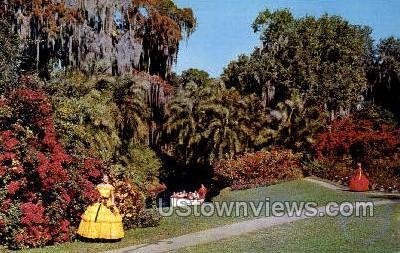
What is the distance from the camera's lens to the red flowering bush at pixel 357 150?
102 ft

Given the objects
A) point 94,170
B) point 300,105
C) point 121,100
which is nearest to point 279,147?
point 300,105

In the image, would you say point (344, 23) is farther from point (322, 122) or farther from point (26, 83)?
point (26, 83)

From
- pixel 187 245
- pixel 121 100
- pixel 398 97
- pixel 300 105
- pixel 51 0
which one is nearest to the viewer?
pixel 187 245

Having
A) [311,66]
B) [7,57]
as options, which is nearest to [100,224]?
[7,57]

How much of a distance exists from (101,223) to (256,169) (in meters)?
17.6

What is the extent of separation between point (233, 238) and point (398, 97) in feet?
131

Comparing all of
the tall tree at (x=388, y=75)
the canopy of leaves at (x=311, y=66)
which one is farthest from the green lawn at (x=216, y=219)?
the tall tree at (x=388, y=75)

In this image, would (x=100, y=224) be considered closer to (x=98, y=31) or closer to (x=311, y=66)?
(x=98, y=31)

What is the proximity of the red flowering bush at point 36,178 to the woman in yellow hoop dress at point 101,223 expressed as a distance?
2.20 feet

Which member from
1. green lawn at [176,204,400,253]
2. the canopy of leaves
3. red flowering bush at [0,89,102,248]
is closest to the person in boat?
green lawn at [176,204,400,253]

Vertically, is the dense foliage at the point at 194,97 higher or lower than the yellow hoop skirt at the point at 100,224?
higher

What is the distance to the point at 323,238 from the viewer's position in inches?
577

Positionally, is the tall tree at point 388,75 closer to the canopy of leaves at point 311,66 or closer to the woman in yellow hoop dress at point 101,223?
the canopy of leaves at point 311,66

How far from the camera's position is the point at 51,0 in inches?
1291
